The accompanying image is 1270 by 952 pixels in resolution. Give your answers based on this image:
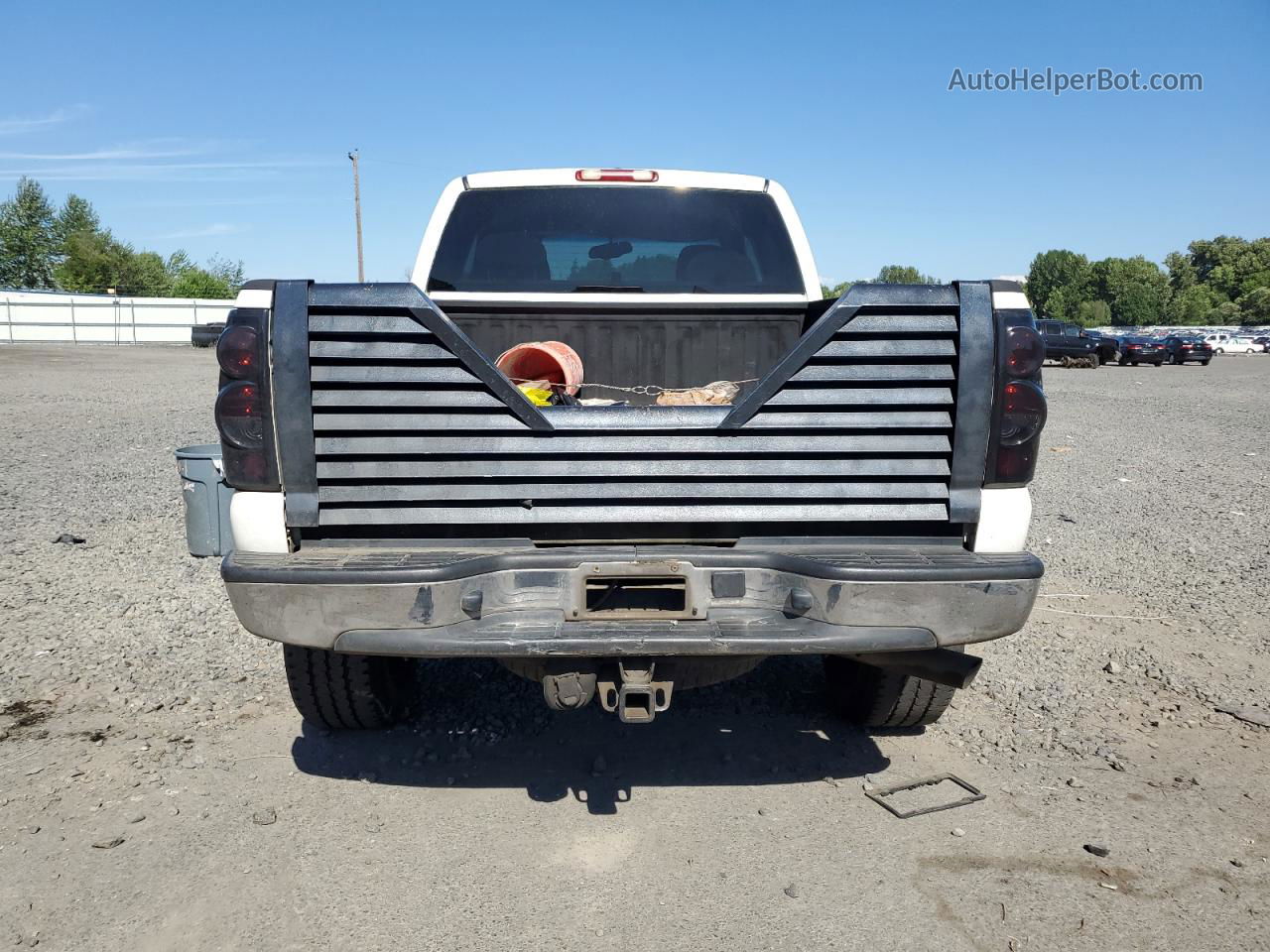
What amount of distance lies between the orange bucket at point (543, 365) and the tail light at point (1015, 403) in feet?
5.37

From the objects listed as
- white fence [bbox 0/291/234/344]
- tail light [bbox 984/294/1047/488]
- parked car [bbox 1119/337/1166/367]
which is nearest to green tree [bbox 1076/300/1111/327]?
parked car [bbox 1119/337/1166/367]

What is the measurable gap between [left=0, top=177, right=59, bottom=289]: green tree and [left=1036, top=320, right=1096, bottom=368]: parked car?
69195 millimetres

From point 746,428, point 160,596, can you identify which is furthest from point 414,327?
point 160,596

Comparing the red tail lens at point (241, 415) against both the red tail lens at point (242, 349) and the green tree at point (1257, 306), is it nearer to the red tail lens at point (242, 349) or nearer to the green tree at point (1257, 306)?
the red tail lens at point (242, 349)

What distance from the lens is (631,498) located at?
2.82 meters

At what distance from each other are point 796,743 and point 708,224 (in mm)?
2542

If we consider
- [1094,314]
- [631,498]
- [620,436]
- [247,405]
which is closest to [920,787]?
[631,498]

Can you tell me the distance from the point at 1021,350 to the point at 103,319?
158 feet

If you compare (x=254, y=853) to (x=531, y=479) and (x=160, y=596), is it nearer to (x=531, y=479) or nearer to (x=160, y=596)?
(x=531, y=479)

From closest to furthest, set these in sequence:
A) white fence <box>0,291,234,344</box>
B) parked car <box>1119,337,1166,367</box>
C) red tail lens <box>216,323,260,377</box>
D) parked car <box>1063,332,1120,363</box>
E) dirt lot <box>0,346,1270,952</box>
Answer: dirt lot <box>0,346,1270,952</box> < red tail lens <box>216,323,260,377</box> < parked car <box>1063,332,1120,363</box> < parked car <box>1119,337,1166,367</box> < white fence <box>0,291,234,344</box>

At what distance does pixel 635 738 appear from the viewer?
374cm

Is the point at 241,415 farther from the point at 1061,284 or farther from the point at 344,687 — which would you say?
the point at 1061,284

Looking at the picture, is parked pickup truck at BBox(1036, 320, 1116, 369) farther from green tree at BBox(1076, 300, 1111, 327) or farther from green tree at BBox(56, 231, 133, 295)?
green tree at BBox(1076, 300, 1111, 327)

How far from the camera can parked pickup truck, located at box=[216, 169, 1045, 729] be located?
2.68 meters
